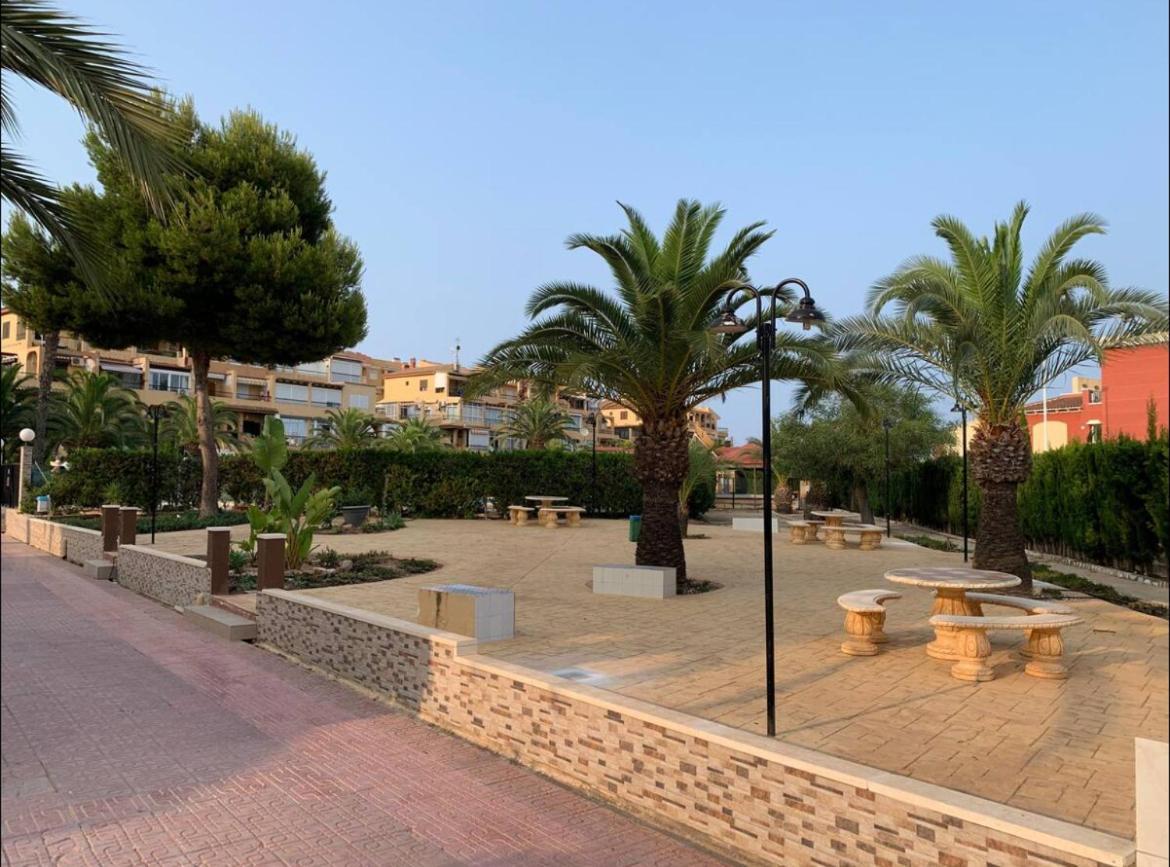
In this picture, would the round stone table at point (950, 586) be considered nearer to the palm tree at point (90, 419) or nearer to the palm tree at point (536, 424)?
the palm tree at point (90, 419)

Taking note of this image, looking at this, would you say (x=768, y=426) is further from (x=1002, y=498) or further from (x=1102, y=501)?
(x=1102, y=501)

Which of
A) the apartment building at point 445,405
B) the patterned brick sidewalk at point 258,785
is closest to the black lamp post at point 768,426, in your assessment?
the patterned brick sidewalk at point 258,785

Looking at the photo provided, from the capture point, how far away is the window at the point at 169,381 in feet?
187

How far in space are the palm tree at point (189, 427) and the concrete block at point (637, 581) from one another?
20.9 metres

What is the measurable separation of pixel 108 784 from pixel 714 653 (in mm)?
5059

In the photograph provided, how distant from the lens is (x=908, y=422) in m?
29.7

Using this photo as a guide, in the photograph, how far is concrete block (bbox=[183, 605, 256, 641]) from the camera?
9852mm

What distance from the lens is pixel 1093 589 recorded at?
12.4m

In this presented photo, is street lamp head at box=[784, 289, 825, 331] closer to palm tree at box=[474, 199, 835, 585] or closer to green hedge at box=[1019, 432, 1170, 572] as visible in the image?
palm tree at box=[474, 199, 835, 585]

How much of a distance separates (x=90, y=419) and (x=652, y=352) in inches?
1170

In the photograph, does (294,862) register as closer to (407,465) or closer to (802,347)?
(802,347)

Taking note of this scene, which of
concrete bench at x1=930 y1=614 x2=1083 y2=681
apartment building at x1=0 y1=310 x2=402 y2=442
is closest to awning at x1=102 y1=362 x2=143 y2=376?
apartment building at x1=0 y1=310 x2=402 y2=442

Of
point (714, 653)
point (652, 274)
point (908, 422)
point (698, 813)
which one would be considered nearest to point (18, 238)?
point (652, 274)

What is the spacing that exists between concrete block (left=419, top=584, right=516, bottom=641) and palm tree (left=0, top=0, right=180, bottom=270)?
14.6 feet
